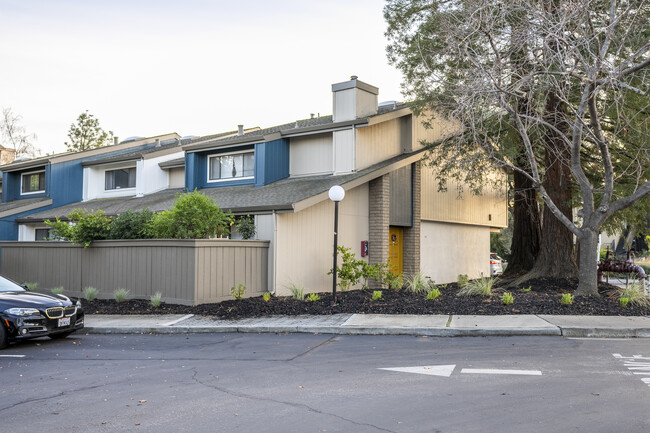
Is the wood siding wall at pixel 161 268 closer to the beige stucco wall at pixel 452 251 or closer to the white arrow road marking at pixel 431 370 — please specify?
the white arrow road marking at pixel 431 370

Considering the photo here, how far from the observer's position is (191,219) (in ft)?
48.4

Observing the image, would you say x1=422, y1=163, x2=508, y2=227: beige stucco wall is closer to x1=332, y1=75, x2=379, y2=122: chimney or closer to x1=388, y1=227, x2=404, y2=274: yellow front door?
x1=388, y1=227, x2=404, y2=274: yellow front door

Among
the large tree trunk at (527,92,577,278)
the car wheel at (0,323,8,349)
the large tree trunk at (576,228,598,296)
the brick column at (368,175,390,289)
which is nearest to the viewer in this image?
the car wheel at (0,323,8,349)

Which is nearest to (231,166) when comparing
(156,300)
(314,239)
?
(314,239)

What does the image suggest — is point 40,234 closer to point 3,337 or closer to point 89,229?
point 89,229

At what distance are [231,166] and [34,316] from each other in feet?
37.2

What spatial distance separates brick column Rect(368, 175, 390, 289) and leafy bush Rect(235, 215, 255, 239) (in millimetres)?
4315

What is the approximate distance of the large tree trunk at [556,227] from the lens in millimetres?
17672

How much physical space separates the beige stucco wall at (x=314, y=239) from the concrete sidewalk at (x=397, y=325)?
12.1 ft

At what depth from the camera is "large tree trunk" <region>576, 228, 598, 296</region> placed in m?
13.3

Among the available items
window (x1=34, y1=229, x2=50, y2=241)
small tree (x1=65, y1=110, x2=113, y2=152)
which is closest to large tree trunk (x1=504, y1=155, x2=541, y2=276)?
window (x1=34, y1=229, x2=50, y2=241)

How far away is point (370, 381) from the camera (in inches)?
282

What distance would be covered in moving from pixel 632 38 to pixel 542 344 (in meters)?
8.70

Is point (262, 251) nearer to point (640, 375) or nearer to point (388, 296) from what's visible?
point (388, 296)
